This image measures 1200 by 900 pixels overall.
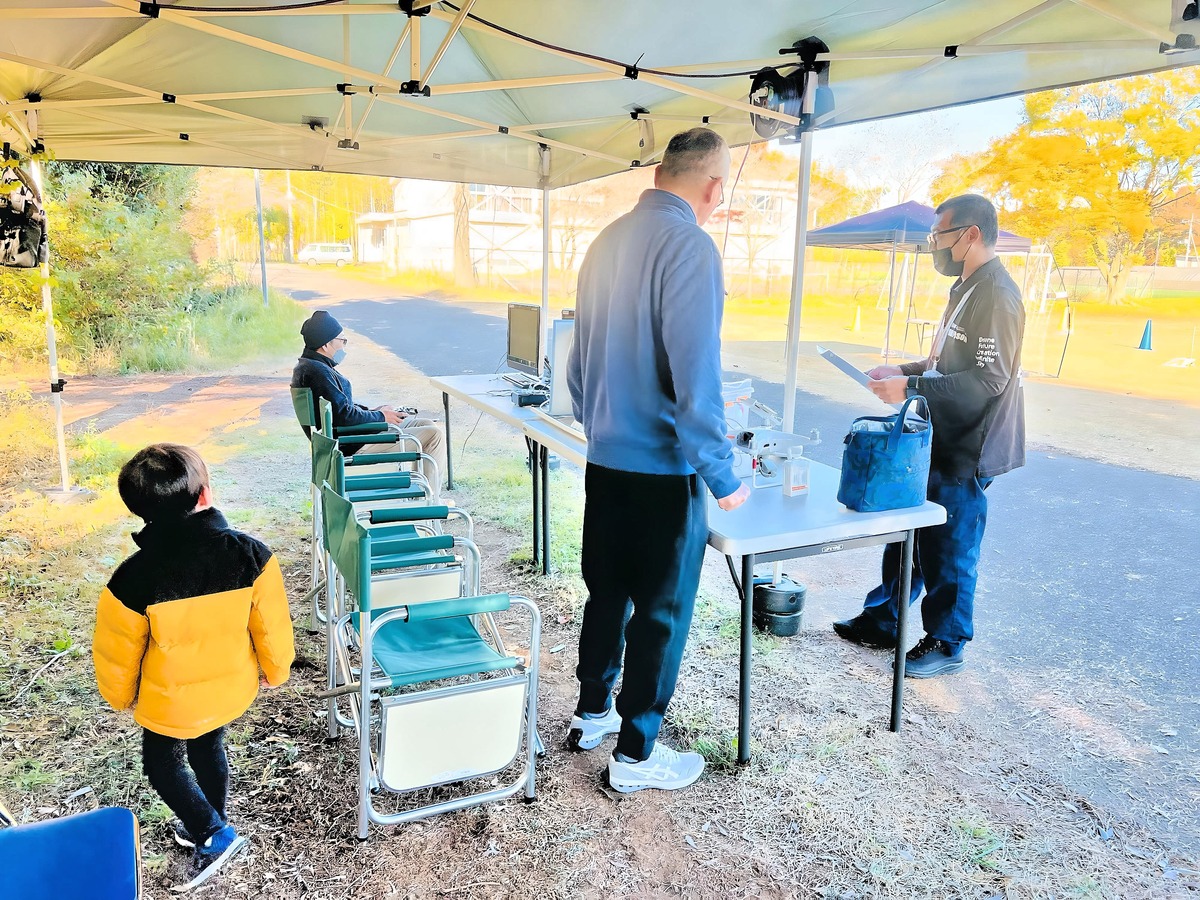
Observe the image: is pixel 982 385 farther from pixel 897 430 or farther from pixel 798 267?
pixel 798 267

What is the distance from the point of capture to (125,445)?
22.5 feet

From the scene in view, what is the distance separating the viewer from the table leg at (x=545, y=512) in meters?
3.80

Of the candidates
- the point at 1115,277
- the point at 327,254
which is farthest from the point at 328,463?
the point at 327,254

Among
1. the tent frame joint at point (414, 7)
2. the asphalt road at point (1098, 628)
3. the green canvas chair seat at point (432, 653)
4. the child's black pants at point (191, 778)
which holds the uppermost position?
the tent frame joint at point (414, 7)

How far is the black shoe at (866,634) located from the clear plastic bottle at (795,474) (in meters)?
0.99

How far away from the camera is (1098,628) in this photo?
3.60m

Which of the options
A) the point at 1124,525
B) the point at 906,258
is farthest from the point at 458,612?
the point at 906,258

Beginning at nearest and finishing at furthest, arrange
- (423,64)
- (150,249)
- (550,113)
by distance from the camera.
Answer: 1. (423,64)
2. (550,113)
3. (150,249)

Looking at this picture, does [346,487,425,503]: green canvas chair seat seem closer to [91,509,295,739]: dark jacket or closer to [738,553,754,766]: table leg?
[91,509,295,739]: dark jacket

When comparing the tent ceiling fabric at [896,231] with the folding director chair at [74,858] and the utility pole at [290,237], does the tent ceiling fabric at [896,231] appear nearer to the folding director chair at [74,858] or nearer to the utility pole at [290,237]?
the folding director chair at [74,858]

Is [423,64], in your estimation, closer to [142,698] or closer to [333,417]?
[333,417]

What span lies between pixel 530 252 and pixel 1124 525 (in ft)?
44.9

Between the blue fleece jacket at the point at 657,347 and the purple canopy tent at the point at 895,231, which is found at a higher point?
the purple canopy tent at the point at 895,231

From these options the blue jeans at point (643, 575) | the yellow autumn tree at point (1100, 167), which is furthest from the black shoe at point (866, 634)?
the yellow autumn tree at point (1100, 167)
